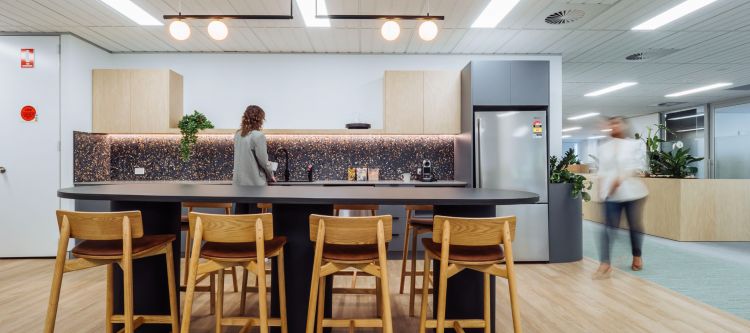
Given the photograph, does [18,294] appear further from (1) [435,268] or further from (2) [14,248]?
(1) [435,268]

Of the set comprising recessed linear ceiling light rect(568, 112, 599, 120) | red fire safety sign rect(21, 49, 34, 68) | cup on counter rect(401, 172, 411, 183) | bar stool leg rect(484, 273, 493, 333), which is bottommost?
bar stool leg rect(484, 273, 493, 333)

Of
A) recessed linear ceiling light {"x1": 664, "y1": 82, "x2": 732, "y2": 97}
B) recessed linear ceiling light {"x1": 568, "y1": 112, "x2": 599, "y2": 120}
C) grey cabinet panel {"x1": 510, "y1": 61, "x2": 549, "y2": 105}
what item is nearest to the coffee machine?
grey cabinet panel {"x1": 510, "y1": 61, "x2": 549, "y2": 105}

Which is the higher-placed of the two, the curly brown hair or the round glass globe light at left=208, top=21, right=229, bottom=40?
the round glass globe light at left=208, top=21, right=229, bottom=40

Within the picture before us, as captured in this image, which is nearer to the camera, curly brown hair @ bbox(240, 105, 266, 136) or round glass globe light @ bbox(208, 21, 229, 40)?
round glass globe light @ bbox(208, 21, 229, 40)

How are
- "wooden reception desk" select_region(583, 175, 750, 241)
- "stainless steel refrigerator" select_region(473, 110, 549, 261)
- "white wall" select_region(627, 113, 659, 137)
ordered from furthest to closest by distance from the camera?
1. "white wall" select_region(627, 113, 659, 137)
2. "wooden reception desk" select_region(583, 175, 750, 241)
3. "stainless steel refrigerator" select_region(473, 110, 549, 261)

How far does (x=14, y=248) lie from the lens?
4496mm

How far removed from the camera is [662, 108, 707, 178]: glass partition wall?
9.22 m

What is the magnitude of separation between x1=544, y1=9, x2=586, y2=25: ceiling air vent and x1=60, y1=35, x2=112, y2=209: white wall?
17.9ft

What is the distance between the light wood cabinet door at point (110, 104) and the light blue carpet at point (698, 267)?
6.17 metres

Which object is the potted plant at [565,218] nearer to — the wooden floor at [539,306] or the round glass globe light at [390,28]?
the wooden floor at [539,306]

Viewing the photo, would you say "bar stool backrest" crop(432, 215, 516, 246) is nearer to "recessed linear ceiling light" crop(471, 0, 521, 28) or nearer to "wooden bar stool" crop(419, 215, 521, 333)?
"wooden bar stool" crop(419, 215, 521, 333)

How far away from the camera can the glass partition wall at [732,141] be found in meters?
8.13

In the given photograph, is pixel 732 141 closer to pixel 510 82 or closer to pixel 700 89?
pixel 700 89

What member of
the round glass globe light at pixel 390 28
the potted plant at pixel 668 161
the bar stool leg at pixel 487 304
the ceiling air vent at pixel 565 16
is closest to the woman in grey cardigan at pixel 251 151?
the round glass globe light at pixel 390 28
